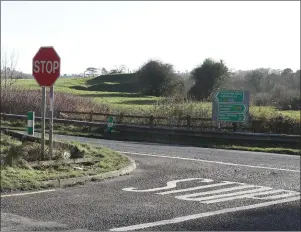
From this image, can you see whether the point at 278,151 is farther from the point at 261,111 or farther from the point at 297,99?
the point at 297,99

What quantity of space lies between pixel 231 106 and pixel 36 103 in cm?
1656

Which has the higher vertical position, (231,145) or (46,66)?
(46,66)

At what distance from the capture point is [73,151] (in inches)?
477

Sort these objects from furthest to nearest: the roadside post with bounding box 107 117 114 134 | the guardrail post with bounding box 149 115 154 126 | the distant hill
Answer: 1. the distant hill
2. the roadside post with bounding box 107 117 114 134
3. the guardrail post with bounding box 149 115 154 126

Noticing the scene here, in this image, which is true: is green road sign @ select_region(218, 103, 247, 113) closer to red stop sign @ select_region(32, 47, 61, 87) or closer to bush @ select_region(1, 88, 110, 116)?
bush @ select_region(1, 88, 110, 116)

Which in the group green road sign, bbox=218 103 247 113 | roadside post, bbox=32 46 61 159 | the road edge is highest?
roadside post, bbox=32 46 61 159

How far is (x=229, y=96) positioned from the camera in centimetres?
2341

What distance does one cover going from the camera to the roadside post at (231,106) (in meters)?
23.2

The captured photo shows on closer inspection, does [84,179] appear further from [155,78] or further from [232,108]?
[155,78]

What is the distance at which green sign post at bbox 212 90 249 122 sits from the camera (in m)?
23.2

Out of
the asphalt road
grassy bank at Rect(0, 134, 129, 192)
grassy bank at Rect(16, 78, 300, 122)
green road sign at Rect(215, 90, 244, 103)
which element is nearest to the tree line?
grassy bank at Rect(16, 78, 300, 122)

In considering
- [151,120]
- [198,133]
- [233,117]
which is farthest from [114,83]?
[233,117]

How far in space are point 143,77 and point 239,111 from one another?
24.8 meters

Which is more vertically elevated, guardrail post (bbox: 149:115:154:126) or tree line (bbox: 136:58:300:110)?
tree line (bbox: 136:58:300:110)
